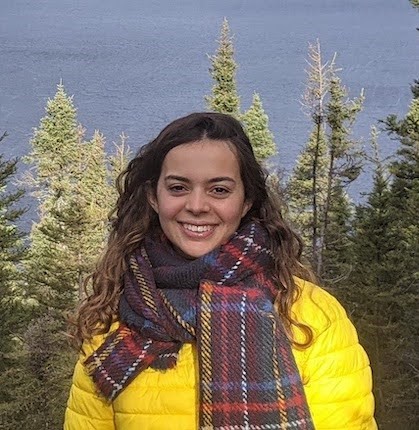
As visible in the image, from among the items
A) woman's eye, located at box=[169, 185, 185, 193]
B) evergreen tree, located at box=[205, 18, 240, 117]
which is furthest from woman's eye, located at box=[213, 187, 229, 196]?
evergreen tree, located at box=[205, 18, 240, 117]

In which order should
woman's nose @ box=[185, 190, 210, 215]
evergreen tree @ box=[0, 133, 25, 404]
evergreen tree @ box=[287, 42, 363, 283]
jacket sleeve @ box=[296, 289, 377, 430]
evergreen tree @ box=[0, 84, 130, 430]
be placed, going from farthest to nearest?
1. evergreen tree @ box=[287, 42, 363, 283]
2. evergreen tree @ box=[0, 133, 25, 404]
3. evergreen tree @ box=[0, 84, 130, 430]
4. woman's nose @ box=[185, 190, 210, 215]
5. jacket sleeve @ box=[296, 289, 377, 430]

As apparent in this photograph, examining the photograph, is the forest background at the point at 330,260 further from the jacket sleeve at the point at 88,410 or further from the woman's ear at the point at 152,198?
the jacket sleeve at the point at 88,410

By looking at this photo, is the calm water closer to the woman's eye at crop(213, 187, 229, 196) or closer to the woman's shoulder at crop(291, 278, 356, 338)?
the woman's eye at crop(213, 187, 229, 196)

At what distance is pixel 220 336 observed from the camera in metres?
2.27

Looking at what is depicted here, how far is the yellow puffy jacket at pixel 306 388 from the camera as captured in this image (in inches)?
85.0

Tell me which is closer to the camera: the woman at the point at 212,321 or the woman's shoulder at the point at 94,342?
the woman at the point at 212,321

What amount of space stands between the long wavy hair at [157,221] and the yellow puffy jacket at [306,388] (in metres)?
0.07

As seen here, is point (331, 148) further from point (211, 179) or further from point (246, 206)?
point (211, 179)

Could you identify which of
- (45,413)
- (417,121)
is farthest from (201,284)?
(45,413)

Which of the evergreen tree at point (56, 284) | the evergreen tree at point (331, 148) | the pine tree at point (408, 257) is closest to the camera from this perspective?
the pine tree at point (408, 257)

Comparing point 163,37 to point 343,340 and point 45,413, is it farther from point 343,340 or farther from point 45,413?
point 343,340

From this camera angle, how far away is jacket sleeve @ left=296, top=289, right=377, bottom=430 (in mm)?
2150

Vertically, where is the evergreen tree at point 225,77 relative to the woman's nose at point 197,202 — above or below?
below

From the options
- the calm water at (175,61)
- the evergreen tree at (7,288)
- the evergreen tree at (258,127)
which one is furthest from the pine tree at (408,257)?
the evergreen tree at (258,127)
